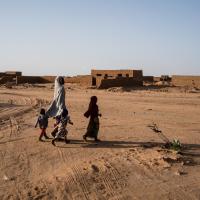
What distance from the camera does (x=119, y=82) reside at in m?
35.5

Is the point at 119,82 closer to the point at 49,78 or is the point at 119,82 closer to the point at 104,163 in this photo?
the point at 49,78

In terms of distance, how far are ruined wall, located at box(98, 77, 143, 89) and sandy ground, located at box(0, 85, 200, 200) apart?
16.9m

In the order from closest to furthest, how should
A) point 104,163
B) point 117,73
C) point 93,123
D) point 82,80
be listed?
point 104,163, point 93,123, point 82,80, point 117,73

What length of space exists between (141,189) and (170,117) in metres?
10.7

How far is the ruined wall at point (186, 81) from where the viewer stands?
36.9 m

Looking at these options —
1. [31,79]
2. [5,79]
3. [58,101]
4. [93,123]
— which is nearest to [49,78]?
[31,79]

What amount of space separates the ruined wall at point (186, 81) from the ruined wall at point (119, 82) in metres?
3.23

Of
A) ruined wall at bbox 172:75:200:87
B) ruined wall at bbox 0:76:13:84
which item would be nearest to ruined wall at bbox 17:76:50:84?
ruined wall at bbox 0:76:13:84

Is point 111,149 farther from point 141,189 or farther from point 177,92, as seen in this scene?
point 177,92

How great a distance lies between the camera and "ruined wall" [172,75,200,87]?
36.9 meters

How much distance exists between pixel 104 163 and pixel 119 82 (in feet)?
84.5

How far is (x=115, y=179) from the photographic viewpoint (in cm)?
884

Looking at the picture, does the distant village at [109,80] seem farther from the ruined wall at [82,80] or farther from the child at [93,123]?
the child at [93,123]

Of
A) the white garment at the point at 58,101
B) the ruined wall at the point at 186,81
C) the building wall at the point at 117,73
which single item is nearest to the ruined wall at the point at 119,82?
the ruined wall at the point at 186,81
